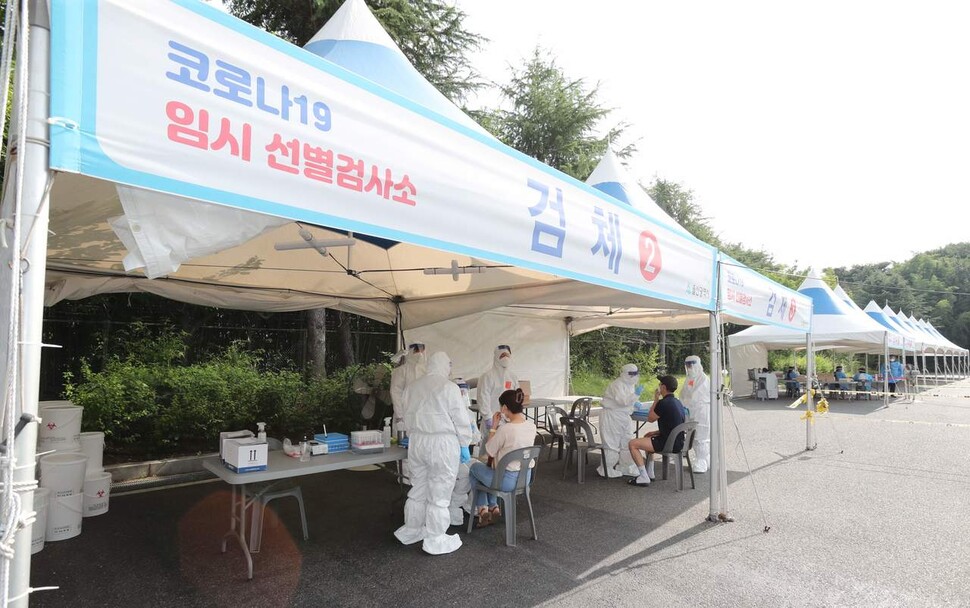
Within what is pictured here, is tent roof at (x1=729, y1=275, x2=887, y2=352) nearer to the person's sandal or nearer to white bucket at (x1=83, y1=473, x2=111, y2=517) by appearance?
the person's sandal

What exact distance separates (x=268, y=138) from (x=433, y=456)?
2710mm

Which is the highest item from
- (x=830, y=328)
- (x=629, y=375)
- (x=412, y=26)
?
(x=412, y=26)

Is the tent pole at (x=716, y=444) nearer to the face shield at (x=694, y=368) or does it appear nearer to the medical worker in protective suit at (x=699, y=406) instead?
the medical worker in protective suit at (x=699, y=406)

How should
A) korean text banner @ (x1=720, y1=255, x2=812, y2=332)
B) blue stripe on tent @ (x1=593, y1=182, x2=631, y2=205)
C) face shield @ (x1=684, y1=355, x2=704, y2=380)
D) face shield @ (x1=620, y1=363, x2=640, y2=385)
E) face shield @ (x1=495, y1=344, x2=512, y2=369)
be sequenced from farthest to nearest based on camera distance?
face shield @ (x1=495, y1=344, x2=512, y2=369) < face shield @ (x1=684, y1=355, x2=704, y2=380) < face shield @ (x1=620, y1=363, x2=640, y2=385) < blue stripe on tent @ (x1=593, y1=182, x2=631, y2=205) < korean text banner @ (x1=720, y1=255, x2=812, y2=332)

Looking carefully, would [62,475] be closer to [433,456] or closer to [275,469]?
[275,469]

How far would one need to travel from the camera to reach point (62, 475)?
4.11 meters

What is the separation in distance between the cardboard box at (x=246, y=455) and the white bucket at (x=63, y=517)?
141cm

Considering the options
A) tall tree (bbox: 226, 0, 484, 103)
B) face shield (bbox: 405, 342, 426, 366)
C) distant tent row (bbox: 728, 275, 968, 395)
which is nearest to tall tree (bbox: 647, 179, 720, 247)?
distant tent row (bbox: 728, 275, 968, 395)

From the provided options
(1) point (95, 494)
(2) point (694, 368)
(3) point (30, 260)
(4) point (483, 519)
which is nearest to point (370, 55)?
(3) point (30, 260)

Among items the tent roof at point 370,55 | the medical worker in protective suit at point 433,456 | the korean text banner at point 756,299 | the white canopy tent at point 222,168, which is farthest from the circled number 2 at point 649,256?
the medical worker in protective suit at point 433,456

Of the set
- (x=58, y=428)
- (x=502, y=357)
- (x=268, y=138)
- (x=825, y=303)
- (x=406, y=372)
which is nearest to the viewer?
(x=268, y=138)

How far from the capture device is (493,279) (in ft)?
18.9

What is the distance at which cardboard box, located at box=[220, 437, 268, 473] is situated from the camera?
3588 mm

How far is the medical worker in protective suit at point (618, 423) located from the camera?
6.46m
